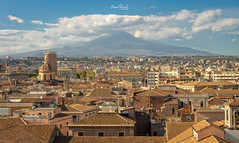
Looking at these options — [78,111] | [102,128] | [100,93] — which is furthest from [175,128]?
[100,93]

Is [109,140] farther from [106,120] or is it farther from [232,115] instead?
[232,115]

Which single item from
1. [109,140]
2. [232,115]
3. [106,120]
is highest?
[232,115]

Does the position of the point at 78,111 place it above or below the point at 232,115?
below

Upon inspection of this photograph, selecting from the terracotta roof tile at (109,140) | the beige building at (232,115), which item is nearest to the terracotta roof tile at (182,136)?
the terracotta roof tile at (109,140)

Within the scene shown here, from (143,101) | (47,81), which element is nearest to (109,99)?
(143,101)

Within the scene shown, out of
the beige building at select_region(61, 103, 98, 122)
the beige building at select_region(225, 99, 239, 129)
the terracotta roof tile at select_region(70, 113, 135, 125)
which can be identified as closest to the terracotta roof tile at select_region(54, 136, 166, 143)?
the terracotta roof tile at select_region(70, 113, 135, 125)

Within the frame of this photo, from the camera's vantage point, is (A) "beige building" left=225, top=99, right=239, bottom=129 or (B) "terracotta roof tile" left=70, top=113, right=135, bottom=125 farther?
(B) "terracotta roof tile" left=70, top=113, right=135, bottom=125

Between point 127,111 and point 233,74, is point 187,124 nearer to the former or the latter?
point 127,111

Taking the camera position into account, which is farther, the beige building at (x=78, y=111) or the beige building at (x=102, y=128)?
the beige building at (x=78, y=111)

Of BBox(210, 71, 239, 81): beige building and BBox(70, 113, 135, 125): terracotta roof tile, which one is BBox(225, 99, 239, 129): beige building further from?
BBox(210, 71, 239, 81): beige building

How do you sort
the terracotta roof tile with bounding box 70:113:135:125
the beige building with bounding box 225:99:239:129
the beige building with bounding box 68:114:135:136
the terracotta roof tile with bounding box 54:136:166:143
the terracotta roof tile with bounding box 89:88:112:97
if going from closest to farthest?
the terracotta roof tile with bounding box 54:136:166:143, the beige building with bounding box 225:99:239:129, the beige building with bounding box 68:114:135:136, the terracotta roof tile with bounding box 70:113:135:125, the terracotta roof tile with bounding box 89:88:112:97

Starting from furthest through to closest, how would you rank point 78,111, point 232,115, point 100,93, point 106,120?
point 100,93 → point 78,111 → point 106,120 → point 232,115

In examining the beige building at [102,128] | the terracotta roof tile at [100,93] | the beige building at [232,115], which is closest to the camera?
the beige building at [232,115]

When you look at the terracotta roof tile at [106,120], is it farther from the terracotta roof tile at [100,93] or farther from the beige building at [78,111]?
the terracotta roof tile at [100,93]
